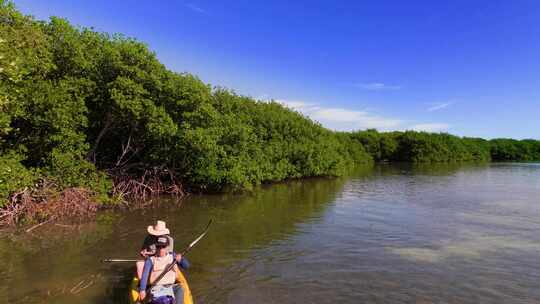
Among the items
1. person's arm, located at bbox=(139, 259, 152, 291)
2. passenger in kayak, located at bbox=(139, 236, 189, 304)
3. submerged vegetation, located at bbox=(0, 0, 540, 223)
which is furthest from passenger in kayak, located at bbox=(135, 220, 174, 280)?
submerged vegetation, located at bbox=(0, 0, 540, 223)

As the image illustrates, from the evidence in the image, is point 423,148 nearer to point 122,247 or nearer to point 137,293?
point 122,247

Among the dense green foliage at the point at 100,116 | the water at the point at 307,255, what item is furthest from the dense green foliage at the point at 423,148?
the water at the point at 307,255

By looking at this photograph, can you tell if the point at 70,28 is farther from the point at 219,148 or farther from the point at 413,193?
the point at 413,193

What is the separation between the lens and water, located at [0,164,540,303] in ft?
26.7

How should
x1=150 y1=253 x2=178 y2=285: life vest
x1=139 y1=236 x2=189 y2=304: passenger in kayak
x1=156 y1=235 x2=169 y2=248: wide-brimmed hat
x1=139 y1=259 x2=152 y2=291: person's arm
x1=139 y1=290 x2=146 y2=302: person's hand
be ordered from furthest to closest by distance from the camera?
x1=156 y1=235 x2=169 y2=248: wide-brimmed hat
x1=150 y1=253 x2=178 y2=285: life vest
x1=139 y1=259 x2=152 y2=291: person's arm
x1=139 y1=290 x2=146 y2=302: person's hand
x1=139 y1=236 x2=189 y2=304: passenger in kayak

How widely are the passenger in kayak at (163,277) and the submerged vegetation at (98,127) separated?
18.7 feet

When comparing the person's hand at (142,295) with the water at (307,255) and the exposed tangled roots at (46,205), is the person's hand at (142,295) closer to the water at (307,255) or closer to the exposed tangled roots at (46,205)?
the water at (307,255)

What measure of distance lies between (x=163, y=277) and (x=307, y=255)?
16.9 feet

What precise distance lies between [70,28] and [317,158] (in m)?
22.8

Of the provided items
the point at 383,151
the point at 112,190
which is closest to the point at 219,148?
the point at 112,190

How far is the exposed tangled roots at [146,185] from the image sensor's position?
758 inches

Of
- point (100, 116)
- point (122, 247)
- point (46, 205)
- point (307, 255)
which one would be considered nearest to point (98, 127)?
point (100, 116)

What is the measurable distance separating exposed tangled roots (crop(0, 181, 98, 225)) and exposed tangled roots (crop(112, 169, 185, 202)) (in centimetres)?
240

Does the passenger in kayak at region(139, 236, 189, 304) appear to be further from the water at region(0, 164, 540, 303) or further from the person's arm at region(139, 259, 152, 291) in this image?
the water at region(0, 164, 540, 303)
